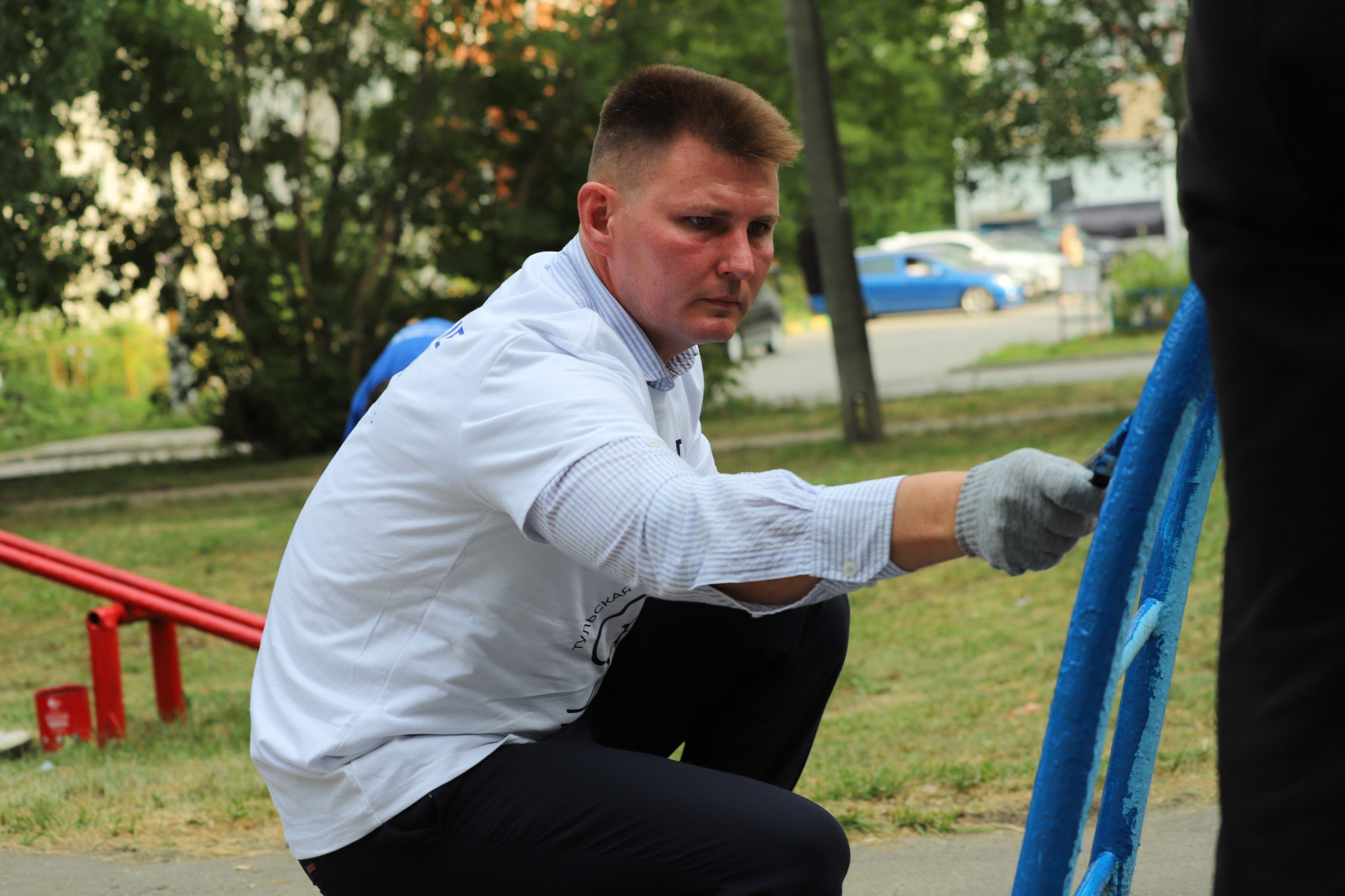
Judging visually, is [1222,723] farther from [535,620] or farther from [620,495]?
[535,620]

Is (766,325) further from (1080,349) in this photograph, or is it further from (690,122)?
(690,122)

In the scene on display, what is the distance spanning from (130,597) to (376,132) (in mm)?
8820

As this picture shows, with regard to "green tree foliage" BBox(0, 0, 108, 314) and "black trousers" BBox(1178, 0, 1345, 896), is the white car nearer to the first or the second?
"green tree foliage" BBox(0, 0, 108, 314)

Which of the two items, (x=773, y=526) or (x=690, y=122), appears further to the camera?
(x=690, y=122)

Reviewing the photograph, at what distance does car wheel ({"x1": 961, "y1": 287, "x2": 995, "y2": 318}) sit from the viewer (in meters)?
28.1

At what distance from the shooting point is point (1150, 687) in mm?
1657

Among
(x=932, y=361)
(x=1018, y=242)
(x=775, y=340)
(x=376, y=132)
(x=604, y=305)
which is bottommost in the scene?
(x=775, y=340)

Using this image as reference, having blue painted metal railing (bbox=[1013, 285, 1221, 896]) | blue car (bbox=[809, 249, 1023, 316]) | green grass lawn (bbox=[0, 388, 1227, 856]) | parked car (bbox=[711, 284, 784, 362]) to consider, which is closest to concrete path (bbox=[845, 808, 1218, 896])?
green grass lawn (bbox=[0, 388, 1227, 856])

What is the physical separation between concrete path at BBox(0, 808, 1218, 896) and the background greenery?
822cm

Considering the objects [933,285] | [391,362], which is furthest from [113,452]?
[933,285]

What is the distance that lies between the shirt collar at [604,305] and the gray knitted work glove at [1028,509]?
694 millimetres

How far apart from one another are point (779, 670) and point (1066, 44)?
942 centimetres

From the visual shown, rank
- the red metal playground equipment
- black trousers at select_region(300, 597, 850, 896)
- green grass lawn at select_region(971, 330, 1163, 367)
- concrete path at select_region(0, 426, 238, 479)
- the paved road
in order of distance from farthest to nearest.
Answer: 1. green grass lawn at select_region(971, 330, 1163, 367)
2. the paved road
3. concrete path at select_region(0, 426, 238, 479)
4. the red metal playground equipment
5. black trousers at select_region(300, 597, 850, 896)

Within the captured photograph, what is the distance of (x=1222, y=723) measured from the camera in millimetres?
1165
